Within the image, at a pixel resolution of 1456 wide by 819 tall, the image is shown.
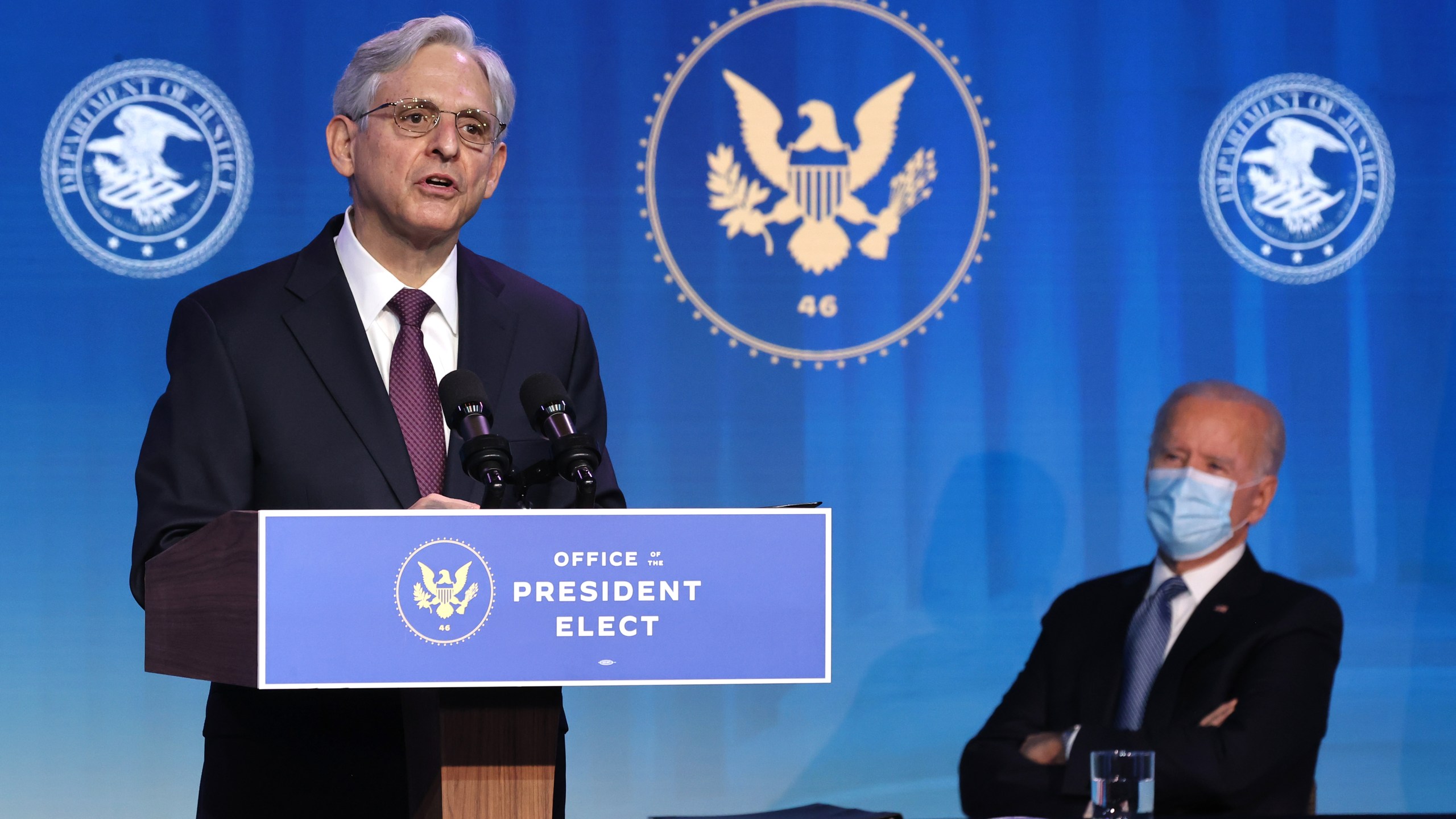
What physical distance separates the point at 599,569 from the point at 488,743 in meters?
0.23

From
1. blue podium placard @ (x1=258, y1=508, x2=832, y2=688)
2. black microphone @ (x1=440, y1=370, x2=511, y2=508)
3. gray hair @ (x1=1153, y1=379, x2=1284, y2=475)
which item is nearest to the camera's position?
blue podium placard @ (x1=258, y1=508, x2=832, y2=688)

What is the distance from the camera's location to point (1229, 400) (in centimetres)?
371

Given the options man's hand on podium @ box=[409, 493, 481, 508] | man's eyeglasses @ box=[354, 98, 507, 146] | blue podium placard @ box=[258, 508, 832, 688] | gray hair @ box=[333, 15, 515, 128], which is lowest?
blue podium placard @ box=[258, 508, 832, 688]

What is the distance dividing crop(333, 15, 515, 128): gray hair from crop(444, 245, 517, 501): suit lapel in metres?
0.24

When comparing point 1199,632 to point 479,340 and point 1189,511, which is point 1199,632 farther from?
point 479,340

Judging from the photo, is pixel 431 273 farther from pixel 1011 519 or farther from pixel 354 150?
pixel 1011 519

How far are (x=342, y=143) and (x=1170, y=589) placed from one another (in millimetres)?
2415

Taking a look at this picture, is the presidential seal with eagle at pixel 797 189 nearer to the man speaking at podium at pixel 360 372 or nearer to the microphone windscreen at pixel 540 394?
the man speaking at podium at pixel 360 372

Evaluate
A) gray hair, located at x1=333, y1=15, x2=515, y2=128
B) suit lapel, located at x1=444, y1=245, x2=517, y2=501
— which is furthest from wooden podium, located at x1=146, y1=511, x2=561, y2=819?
gray hair, located at x1=333, y1=15, x2=515, y2=128

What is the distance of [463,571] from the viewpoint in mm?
1357

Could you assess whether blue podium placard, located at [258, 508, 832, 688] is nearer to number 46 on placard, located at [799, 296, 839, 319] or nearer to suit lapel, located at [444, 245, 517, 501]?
suit lapel, located at [444, 245, 517, 501]

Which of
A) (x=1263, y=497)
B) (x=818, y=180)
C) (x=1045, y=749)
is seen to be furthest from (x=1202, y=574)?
(x=818, y=180)

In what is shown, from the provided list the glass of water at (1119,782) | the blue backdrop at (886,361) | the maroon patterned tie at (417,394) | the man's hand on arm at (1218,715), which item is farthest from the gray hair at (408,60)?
the man's hand on arm at (1218,715)

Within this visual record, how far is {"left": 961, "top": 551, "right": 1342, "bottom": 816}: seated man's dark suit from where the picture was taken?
11.1 feet
